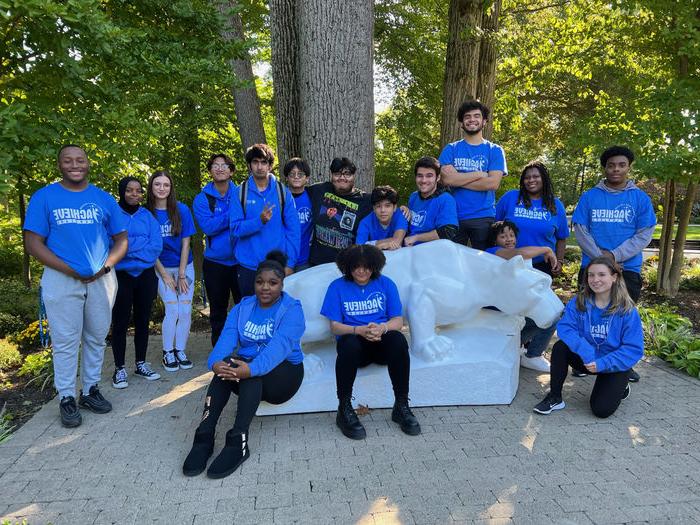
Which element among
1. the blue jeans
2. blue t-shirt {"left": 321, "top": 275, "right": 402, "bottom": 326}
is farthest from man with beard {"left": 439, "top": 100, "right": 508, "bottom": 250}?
blue t-shirt {"left": 321, "top": 275, "right": 402, "bottom": 326}

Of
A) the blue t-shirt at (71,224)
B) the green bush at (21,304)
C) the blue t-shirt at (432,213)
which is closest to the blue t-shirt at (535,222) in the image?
the blue t-shirt at (432,213)

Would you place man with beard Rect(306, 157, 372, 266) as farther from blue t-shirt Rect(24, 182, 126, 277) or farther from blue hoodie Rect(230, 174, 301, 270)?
blue t-shirt Rect(24, 182, 126, 277)

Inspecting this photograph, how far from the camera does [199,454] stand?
11.1 ft

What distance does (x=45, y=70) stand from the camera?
462 centimetres

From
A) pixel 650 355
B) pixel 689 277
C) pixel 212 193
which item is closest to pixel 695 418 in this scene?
pixel 650 355

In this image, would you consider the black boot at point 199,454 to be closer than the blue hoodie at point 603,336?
Yes

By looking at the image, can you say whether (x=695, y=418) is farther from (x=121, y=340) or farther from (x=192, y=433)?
(x=121, y=340)

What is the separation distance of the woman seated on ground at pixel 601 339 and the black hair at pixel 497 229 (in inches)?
34.8

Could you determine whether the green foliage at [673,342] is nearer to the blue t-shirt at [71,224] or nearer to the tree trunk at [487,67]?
the tree trunk at [487,67]

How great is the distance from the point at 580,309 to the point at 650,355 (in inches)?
92.5

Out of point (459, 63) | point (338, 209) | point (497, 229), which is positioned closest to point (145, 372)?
point (338, 209)

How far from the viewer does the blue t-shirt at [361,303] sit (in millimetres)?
3949

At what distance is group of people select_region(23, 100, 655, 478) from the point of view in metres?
3.80

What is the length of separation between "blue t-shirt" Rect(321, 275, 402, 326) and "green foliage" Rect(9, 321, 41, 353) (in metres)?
4.94
